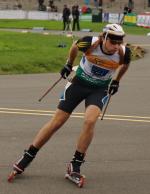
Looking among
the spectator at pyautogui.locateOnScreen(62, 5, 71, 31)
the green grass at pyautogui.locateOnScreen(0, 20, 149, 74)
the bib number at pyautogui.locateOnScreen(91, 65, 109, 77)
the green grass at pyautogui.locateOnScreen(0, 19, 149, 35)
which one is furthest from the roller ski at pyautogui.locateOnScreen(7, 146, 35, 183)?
the spectator at pyautogui.locateOnScreen(62, 5, 71, 31)

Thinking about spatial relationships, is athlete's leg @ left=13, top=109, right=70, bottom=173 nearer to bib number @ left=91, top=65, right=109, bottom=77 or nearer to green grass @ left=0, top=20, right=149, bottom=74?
bib number @ left=91, top=65, right=109, bottom=77

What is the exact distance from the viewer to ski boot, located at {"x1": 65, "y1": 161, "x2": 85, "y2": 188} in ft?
23.4

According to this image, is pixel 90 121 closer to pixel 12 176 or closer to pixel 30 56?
pixel 12 176

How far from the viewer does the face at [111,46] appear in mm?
7168

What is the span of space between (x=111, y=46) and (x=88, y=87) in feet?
2.00

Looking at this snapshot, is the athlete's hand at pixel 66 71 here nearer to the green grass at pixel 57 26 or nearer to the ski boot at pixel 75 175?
the ski boot at pixel 75 175

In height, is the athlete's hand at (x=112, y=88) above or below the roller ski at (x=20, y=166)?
above

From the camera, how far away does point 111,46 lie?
7195 mm

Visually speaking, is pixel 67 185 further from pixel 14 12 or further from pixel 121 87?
pixel 14 12

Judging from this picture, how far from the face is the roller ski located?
5.11 ft

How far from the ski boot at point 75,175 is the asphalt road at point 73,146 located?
0.07m

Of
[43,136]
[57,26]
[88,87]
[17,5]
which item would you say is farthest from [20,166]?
[17,5]

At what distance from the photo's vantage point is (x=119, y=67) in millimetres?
7699

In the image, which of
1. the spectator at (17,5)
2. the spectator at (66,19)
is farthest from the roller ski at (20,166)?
the spectator at (17,5)
